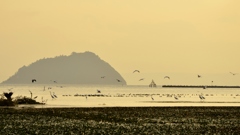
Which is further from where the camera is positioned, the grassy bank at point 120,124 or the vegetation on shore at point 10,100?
the vegetation on shore at point 10,100

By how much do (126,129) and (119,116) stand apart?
49.6ft

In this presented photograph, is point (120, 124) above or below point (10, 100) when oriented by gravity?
below

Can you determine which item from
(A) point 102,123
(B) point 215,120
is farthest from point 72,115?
(B) point 215,120

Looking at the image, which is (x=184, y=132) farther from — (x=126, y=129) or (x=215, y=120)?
(x=215, y=120)

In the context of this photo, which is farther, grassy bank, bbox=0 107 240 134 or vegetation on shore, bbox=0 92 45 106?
vegetation on shore, bbox=0 92 45 106

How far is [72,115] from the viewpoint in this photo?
62.9m

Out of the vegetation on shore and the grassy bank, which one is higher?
the vegetation on shore

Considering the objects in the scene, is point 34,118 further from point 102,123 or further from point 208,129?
point 208,129

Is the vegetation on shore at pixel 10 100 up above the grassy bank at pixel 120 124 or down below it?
above

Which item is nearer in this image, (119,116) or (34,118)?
(34,118)

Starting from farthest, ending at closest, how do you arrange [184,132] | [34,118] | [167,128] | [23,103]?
[23,103]
[34,118]
[167,128]
[184,132]

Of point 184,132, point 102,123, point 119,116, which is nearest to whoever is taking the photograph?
point 184,132

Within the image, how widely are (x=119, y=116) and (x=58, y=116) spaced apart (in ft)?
20.0

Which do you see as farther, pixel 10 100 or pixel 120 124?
pixel 10 100
